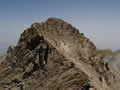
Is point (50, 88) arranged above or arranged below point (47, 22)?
below

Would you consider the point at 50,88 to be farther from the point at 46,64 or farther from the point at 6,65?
the point at 6,65

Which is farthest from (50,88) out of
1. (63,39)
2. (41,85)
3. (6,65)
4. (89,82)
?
(6,65)

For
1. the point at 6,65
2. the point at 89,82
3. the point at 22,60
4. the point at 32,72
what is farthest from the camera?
the point at 6,65

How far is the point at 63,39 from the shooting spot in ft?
24.8

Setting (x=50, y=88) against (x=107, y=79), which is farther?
(x=107, y=79)

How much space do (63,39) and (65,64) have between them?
5.70ft

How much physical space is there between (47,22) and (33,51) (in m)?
1.86

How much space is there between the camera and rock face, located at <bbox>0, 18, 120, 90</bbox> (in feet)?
19.9

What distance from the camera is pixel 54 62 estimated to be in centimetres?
620

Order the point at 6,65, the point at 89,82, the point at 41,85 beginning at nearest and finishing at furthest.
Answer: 1. the point at 89,82
2. the point at 41,85
3. the point at 6,65

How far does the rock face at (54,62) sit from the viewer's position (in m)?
6.07

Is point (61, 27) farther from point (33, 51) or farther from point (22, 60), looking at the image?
point (22, 60)

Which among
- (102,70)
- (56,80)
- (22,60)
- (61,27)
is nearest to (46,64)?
(56,80)

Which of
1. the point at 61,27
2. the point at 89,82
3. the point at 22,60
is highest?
the point at 61,27
